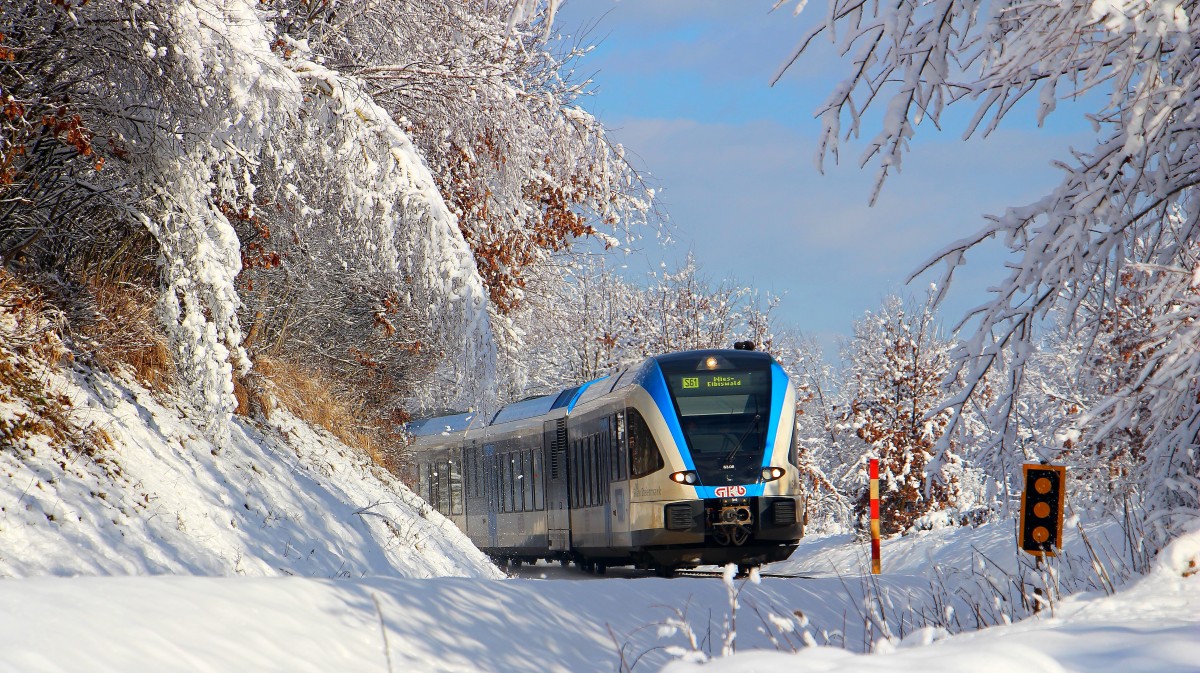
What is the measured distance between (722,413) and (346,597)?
11.2 m

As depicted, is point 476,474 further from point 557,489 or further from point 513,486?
point 557,489

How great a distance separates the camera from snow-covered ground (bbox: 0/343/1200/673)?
4.15m

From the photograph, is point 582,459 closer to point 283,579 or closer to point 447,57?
point 447,57

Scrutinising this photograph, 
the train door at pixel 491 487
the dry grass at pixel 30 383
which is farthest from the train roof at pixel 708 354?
the dry grass at pixel 30 383

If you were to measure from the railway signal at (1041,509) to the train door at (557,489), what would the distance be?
41.5 feet

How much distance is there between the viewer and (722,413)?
1672 centimetres

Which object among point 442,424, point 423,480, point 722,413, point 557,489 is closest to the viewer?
point 722,413

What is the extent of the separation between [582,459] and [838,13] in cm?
1439

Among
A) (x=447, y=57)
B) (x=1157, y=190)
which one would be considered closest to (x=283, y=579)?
(x=1157, y=190)

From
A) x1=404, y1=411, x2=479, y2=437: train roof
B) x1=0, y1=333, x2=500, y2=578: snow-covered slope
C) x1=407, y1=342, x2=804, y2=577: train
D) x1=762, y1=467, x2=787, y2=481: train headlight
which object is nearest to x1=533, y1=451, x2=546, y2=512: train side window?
x1=407, y1=342, x2=804, y2=577: train

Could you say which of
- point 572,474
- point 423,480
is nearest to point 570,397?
point 572,474

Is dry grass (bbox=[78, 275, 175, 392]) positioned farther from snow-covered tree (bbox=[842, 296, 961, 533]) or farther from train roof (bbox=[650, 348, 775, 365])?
snow-covered tree (bbox=[842, 296, 961, 533])

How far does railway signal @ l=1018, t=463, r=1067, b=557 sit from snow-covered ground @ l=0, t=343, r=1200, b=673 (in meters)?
0.33

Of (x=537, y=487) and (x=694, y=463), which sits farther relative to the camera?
(x=537, y=487)
